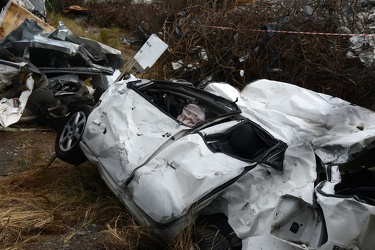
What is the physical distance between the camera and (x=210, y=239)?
12.2ft

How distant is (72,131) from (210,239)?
8.27 feet

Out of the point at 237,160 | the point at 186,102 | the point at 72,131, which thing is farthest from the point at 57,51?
the point at 237,160

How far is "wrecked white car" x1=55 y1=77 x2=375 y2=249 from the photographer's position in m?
3.22

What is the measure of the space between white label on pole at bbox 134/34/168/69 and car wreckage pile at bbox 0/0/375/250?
0.97 metres

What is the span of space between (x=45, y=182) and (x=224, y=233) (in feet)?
8.44

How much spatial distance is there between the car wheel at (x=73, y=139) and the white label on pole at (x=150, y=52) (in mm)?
1131

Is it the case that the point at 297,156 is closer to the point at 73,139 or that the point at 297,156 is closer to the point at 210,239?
the point at 210,239

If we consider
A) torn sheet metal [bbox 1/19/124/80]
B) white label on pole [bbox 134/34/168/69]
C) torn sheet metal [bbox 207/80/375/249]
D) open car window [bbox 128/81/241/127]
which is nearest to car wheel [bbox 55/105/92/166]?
open car window [bbox 128/81/241/127]

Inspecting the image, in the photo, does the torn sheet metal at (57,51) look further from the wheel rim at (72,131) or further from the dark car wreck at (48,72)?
the wheel rim at (72,131)

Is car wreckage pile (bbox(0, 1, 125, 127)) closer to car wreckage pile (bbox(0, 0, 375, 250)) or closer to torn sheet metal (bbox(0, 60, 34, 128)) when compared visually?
torn sheet metal (bbox(0, 60, 34, 128))

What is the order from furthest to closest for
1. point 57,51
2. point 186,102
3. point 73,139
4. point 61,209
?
point 57,51, point 73,139, point 186,102, point 61,209

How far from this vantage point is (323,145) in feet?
12.4

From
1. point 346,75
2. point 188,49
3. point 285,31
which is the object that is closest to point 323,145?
point 346,75

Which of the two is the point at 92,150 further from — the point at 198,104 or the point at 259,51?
the point at 259,51
